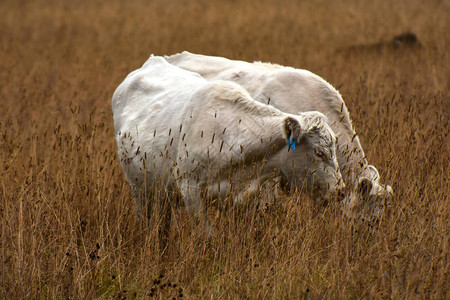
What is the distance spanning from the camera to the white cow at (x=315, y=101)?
4328 millimetres

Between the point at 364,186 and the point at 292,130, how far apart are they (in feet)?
3.03

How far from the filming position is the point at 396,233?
154 inches

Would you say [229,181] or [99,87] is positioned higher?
[229,181]

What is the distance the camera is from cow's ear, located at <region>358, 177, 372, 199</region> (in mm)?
4344

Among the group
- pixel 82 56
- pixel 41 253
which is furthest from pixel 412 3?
pixel 41 253

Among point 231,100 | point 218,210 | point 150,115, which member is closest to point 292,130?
A: point 231,100

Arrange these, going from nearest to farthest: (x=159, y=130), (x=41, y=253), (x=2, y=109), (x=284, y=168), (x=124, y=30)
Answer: (x=41, y=253), (x=284, y=168), (x=159, y=130), (x=2, y=109), (x=124, y=30)

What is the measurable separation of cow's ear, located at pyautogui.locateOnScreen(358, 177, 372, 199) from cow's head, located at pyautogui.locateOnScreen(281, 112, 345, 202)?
0.42 metres

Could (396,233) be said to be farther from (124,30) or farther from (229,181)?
(124,30)

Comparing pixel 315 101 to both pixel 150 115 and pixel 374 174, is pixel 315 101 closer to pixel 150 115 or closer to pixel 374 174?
pixel 374 174

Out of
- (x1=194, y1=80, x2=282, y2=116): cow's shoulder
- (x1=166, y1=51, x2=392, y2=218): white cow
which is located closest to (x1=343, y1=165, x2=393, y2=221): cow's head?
(x1=166, y1=51, x2=392, y2=218): white cow

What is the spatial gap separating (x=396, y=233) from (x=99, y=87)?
625 centimetres

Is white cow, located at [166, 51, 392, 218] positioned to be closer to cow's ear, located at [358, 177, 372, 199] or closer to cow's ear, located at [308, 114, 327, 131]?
cow's ear, located at [358, 177, 372, 199]

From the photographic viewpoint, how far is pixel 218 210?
3982 mm
